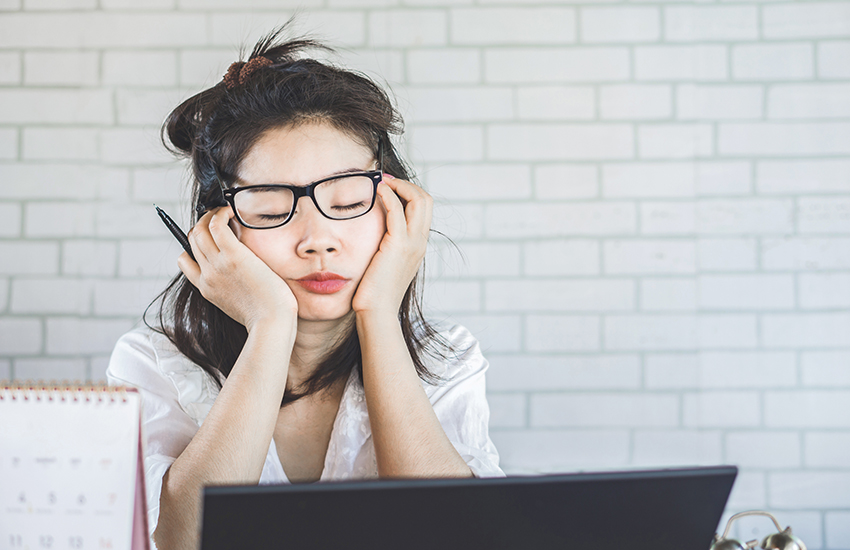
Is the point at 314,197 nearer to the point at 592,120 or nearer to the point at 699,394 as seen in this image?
the point at 592,120

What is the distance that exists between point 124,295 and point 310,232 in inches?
53.5

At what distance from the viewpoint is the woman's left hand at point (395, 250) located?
3.91 ft

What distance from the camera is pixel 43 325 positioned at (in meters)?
2.20

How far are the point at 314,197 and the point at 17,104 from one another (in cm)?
170

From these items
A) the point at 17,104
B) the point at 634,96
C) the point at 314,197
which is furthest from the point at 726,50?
the point at 17,104

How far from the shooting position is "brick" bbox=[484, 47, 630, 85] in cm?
220

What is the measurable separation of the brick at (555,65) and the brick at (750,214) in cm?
56

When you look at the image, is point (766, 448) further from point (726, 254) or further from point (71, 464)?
point (71, 464)

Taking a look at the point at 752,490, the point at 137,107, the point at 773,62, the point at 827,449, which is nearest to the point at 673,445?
the point at 752,490

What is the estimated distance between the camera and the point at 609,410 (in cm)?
223

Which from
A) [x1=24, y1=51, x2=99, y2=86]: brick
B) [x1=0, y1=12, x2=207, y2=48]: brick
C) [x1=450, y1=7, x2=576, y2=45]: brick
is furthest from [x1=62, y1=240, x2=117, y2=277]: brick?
[x1=450, y1=7, x2=576, y2=45]: brick

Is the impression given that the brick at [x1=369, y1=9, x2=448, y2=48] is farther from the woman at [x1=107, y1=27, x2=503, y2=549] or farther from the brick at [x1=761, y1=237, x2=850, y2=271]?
the brick at [x1=761, y1=237, x2=850, y2=271]

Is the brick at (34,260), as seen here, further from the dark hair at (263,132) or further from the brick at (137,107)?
the dark hair at (263,132)

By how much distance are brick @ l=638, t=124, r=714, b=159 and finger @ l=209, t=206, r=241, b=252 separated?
1.56 meters
